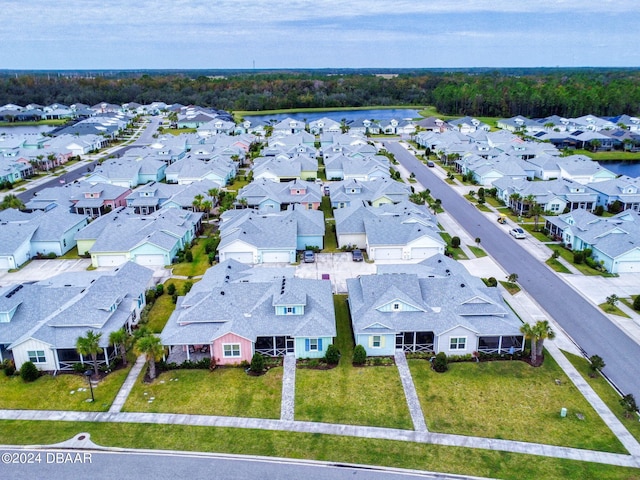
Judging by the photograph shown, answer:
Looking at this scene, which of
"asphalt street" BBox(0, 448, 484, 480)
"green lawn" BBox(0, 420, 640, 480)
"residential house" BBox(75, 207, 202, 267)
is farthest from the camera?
"residential house" BBox(75, 207, 202, 267)

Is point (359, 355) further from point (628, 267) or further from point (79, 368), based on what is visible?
point (628, 267)

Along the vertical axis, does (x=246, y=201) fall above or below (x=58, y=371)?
above

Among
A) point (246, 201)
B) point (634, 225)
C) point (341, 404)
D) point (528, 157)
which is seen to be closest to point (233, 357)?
point (341, 404)

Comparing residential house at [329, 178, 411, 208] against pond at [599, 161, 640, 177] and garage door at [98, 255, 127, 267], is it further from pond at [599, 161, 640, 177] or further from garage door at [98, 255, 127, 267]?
pond at [599, 161, 640, 177]

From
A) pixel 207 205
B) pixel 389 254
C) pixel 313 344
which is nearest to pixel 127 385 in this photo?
pixel 313 344

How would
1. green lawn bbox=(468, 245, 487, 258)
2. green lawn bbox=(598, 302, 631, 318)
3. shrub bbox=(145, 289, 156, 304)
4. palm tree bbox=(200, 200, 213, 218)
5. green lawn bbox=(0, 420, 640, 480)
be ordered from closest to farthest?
green lawn bbox=(0, 420, 640, 480), green lawn bbox=(598, 302, 631, 318), shrub bbox=(145, 289, 156, 304), green lawn bbox=(468, 245, 487, 258), palm tree bbox=(200, 200, 213, 218)

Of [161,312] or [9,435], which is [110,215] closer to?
[161,312]

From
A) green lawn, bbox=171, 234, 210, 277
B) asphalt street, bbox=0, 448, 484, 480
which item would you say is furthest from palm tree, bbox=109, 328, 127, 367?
green lawn, bbox=171, 234, 210, 277
